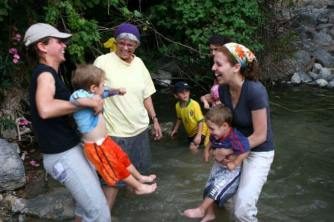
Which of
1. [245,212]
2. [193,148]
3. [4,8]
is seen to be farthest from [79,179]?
[193,148]

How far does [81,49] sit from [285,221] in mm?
3355

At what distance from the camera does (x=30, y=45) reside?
11.9 feet

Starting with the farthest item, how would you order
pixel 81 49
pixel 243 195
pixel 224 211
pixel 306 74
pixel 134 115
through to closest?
pixel 306 74, pixel 81 49, pixel 224 211, pixel 134 115, pixel 243 195

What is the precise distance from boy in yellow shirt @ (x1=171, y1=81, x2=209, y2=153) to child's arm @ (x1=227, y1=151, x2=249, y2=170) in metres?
2.41

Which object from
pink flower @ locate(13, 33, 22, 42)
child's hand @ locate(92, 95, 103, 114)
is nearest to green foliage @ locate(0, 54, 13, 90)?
pink flower @ locate(13, 33, 22, 42)

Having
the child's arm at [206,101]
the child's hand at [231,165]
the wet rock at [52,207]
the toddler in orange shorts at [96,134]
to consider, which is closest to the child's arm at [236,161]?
the child's hand at [231,165]

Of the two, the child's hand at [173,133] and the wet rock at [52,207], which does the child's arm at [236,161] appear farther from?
the child's hand at [173,133]

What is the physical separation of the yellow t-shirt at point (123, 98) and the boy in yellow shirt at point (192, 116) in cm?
197

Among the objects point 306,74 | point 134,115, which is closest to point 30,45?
point 134,115

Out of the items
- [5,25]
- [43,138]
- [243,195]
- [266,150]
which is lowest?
[243,195]

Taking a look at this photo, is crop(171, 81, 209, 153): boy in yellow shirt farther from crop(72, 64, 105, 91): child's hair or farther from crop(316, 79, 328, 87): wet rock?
crop(316, 79, 328, 87): wet rock

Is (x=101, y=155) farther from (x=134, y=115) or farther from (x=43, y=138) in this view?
(x=134, y=115)

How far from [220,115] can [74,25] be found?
327 centimetres

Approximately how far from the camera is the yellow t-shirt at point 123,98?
4.70 metres
